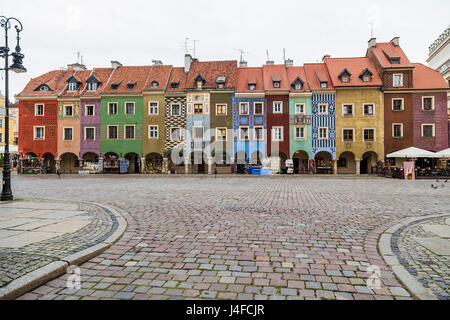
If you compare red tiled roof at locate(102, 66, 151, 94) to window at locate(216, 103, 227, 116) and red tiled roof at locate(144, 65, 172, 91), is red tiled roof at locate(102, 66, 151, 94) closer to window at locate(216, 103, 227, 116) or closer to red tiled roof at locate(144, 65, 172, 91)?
red tiled roof at locate(144, 65, 172, 91)

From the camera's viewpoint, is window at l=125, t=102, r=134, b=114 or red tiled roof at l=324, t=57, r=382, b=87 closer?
red tiled roof at l=324, t=57, r=382, b=87

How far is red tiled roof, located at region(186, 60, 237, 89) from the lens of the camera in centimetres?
3431

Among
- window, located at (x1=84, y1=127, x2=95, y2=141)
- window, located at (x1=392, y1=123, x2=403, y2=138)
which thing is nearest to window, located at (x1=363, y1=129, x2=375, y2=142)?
window, located at (x1=392, y1=123, x2=403, y2=138)

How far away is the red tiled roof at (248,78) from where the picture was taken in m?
34.0

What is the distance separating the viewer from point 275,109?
33.1m

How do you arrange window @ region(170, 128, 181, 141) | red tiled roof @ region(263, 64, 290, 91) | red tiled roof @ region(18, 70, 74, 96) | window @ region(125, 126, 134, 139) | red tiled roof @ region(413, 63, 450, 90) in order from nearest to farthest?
red tiled roof @ region(413, 63, 450, 90) < red tiled roof @ region(263, 64, 290, 91) < window @ region(170, 128, 181, 141) < window @ region(125, 126, 134, 139) < red tiled roof @ region(18, 70, 74, 96)

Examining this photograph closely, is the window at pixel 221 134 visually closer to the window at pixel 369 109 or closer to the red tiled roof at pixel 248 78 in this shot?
the red tiled roof at pixel 248 78

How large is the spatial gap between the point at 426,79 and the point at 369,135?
940 cm

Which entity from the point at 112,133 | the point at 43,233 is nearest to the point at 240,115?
the point at 112,133

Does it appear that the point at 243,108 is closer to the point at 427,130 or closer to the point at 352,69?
the point at 352,69

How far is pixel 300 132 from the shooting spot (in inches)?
1291

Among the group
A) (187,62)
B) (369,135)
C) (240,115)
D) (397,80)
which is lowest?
(369,135)

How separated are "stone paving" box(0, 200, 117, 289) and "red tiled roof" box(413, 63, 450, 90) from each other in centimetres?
3592
